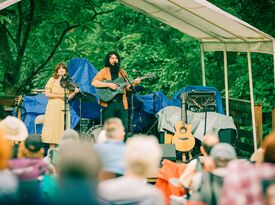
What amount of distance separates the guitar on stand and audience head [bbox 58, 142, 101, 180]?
899 centimetres

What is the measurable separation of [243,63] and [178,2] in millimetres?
6054

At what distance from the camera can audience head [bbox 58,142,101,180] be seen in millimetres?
5145

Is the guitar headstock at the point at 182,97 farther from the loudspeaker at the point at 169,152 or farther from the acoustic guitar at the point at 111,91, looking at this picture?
the loudspeaker at the point at 169,152

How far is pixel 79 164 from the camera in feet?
16.9

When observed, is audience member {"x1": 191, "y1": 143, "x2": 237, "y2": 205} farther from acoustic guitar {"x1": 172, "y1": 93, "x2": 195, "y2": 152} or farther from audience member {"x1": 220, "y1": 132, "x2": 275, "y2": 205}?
acoustic guitar {"x1": 172, "y1": 93, "x2": 195, "y2": 152}

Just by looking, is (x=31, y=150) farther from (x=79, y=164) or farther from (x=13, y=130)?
(x=13, y=130)

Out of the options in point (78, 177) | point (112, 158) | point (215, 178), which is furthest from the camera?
point (112, 158)

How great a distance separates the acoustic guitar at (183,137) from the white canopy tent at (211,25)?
1034 mm

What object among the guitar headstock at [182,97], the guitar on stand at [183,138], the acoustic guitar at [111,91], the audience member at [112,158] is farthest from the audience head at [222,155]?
the guitar headstock at [182,97]

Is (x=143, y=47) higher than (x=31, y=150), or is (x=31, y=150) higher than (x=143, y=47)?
(x=143, y=47)

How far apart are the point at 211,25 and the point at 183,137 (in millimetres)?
2072

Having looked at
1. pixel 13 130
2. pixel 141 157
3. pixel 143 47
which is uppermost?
pixel 143 47

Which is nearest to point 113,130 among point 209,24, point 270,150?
point 270,150

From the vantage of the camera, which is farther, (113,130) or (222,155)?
(113,130)
